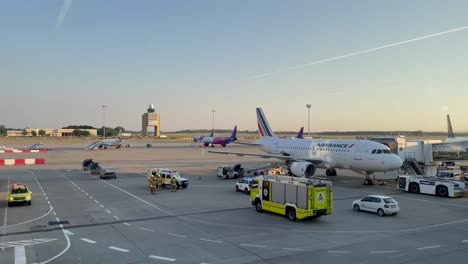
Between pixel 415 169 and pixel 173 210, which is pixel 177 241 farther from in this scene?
pixel 415 169

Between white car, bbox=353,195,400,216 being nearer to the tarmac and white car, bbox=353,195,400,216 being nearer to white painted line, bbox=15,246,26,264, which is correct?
the tarmac

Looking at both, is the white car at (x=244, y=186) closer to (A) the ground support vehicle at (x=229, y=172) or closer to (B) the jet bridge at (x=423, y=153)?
(A) the ground support vehicle at (x=229, y=172)

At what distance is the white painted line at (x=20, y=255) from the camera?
16.7m

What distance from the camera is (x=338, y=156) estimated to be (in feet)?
143

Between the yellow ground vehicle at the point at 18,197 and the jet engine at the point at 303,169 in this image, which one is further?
the jet engine at the point at 303,169

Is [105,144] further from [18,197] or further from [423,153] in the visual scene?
[423,153]

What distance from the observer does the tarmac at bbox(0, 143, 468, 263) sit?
1742 cm

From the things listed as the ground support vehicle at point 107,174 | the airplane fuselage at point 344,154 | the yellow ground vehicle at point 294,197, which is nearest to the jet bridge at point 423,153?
the airplane fuselage at point 344,154

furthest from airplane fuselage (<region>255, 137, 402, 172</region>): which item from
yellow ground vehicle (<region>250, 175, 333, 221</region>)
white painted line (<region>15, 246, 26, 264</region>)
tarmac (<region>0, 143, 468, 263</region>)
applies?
white painted line (<region>15, 246, 26, 264</region>)

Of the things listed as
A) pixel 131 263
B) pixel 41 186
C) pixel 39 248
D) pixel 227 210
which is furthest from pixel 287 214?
pixel 41 186

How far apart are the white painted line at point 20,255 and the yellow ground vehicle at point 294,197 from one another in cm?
1549

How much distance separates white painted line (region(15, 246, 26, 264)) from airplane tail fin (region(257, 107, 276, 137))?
47207 millimetres

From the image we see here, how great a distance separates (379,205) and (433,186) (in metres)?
12.7

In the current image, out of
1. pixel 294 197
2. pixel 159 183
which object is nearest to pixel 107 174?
pixel 159 183
